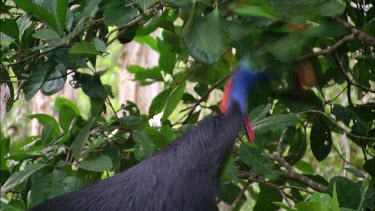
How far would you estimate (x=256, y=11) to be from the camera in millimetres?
1473

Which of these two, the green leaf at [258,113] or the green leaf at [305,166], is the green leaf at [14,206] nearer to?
the green leaf at [258,113]

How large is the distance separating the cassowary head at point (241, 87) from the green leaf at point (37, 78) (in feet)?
1.66

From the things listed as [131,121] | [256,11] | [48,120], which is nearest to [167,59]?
[131,121]

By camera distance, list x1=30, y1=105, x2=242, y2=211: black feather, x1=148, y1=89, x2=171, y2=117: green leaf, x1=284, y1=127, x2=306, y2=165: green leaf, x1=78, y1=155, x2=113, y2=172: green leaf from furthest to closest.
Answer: x1=284, y1=127, x2=306, y2=165: green leaf → x1=148, y1=89, x2=171, y2=117: green leaf → x1=78, y1=155, x2=113, y2=172: green leaf → x1=30, y1=105, x2=242, y2=211: black feather

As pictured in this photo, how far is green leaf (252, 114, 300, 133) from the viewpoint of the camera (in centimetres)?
200

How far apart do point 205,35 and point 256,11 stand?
14cm

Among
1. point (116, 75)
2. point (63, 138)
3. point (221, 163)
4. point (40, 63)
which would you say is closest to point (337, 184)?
point (221, 163)

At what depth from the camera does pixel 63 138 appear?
1996 millimetres

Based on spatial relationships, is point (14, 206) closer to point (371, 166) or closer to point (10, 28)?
point (10, 28)

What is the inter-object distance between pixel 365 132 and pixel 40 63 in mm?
974

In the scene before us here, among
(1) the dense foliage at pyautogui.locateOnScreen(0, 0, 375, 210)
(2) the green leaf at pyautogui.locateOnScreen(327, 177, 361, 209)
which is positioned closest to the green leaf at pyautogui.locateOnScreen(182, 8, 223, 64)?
(1) the dense foliage at pyautogui.locateOnScreen(0, 0, 375, 210)

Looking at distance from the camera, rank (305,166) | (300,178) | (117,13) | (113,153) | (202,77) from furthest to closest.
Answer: (305,166) → (202,77) → (300,178) → (113,153) → (117,13)

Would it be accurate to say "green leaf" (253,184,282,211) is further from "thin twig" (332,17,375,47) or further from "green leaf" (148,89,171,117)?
"thin twig" (332,17,375,47)

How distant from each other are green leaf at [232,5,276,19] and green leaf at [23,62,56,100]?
65 centimetres
